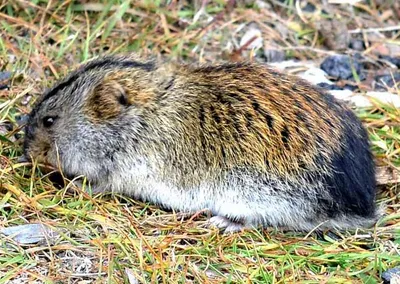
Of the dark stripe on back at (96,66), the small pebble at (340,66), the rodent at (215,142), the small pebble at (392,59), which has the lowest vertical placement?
the small pebble at (392,59)

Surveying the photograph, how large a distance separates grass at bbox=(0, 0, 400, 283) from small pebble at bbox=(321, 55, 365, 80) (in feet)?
2.40

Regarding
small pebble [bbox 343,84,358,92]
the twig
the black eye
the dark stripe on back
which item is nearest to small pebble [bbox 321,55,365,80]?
small pebble [bbox 343,84,358,92]

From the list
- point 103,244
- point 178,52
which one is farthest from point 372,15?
point 103,244

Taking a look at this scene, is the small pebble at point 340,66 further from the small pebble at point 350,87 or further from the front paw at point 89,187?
the front paw at point 89,187

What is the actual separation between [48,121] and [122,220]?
99 centimetres

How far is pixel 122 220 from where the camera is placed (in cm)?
592

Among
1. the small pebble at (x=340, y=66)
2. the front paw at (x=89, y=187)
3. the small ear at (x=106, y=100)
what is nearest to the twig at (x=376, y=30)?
the small pebble at (x=340, y=66)

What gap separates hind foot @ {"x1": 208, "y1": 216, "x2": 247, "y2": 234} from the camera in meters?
6.00

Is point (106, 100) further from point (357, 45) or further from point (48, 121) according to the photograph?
point (357, 45)

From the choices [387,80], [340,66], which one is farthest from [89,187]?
[387,80]

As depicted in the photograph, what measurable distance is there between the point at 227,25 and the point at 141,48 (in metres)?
1.06

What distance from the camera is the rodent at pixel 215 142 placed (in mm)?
5895

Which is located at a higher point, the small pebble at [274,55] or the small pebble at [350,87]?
the small pebble at [274,55]

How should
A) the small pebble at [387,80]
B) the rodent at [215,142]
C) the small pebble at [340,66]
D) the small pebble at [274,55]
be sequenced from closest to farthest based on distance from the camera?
the rodent at [215,142] < the small pebble at [387,80] < the small pebble at [340,66] < the small pebble at [274,55]
